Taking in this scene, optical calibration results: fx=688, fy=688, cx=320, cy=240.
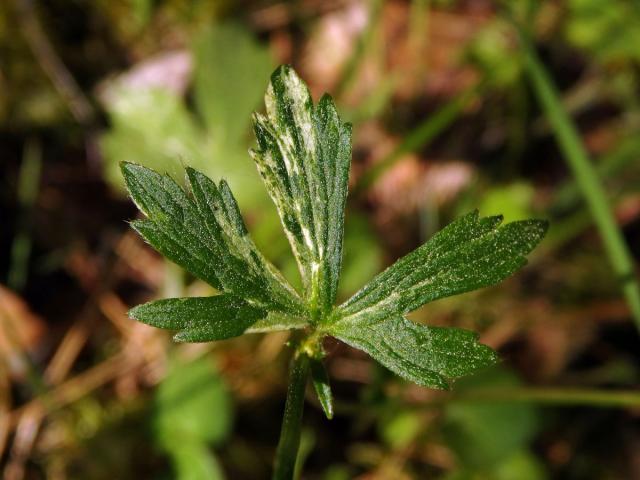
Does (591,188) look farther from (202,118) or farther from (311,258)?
(202,118)

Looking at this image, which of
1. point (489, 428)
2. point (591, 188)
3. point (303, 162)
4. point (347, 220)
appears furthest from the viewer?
point (347, 220)

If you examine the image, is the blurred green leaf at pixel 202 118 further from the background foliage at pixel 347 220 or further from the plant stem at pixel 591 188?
the plant stem at pixel 591 188

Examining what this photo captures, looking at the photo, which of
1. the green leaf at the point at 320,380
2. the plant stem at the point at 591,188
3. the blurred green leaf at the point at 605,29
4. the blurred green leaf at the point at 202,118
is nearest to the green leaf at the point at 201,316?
the green leaf at the point at 320,380

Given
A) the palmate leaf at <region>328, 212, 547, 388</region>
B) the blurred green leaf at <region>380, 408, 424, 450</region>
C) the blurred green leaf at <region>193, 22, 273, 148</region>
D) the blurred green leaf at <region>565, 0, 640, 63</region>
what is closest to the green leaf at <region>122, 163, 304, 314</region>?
the palmate leaf at <region>328, 212, 547, 388</region>

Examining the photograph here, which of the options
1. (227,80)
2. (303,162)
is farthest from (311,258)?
(227,80)

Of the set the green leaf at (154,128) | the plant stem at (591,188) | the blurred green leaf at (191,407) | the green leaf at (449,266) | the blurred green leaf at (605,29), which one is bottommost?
the green leaf at (449,266)
